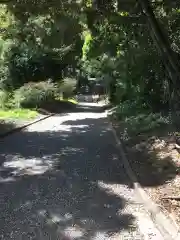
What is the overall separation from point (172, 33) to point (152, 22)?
239 inches

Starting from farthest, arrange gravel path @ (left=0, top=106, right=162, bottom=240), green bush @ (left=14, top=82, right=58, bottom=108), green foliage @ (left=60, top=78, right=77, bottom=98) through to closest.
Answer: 1. green foliage @ (left=60, top=78, right=77, bottom=98)
2. green bush @ (left=14, top=82, right=58, bottom=108)
3. gravel path @ (left=0, top=106, right=162, bottom=240)

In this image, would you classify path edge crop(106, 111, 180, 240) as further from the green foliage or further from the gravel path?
the green foliage

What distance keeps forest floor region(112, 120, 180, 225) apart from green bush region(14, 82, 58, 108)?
15.8 meters

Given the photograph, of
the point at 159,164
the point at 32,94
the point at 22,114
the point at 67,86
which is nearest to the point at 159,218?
the point at 159,164

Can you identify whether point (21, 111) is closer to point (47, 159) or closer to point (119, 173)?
point (47, 159)

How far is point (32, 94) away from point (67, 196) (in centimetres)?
2349

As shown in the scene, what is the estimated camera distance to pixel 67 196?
836 cm

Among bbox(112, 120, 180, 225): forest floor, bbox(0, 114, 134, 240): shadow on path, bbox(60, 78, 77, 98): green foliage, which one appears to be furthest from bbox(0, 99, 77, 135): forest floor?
bbox(112, 120, 180, 225): forest floor

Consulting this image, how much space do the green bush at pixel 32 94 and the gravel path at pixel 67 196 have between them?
51.7ft

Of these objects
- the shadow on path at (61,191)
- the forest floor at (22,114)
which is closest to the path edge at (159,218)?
the shadow on path at (61,191)

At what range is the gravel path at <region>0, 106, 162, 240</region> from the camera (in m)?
6.46

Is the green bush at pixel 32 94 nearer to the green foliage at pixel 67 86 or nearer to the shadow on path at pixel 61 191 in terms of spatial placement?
the green foliage at pixel 67 86

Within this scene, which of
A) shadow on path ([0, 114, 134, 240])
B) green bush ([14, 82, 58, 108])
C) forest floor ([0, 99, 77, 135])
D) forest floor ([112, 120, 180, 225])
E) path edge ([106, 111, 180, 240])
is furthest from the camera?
green bush ([14, 82, 58, 108])

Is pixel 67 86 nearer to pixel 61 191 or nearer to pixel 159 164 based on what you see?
pixel 159 164
